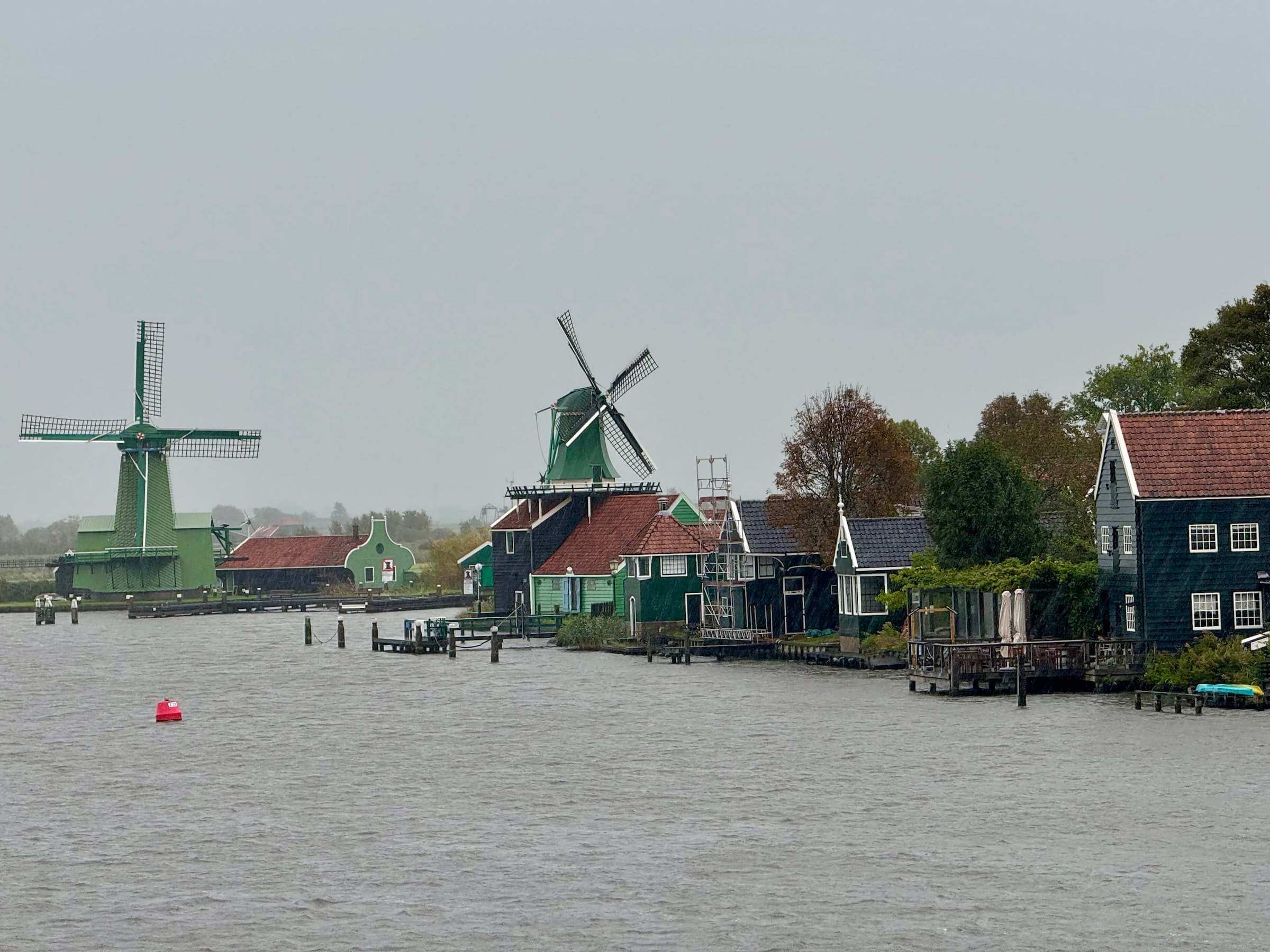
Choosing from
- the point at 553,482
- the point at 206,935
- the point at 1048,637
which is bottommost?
the point at 206,935

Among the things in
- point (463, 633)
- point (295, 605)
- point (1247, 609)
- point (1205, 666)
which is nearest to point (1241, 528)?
point (1247, 609)

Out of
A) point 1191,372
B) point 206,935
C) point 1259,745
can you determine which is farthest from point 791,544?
point 206,935

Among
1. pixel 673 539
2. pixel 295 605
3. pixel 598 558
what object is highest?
pixel 673 539

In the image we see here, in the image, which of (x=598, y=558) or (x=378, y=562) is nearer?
(x=598, y=558)

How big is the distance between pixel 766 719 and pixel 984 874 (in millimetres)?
26212

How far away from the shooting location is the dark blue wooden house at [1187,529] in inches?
2571

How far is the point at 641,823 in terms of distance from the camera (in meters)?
44.3

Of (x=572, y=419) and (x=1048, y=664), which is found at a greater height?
(x=572, y=419)

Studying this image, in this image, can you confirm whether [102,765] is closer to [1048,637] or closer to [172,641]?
[1048,637]

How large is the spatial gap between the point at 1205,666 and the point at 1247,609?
14.1ft

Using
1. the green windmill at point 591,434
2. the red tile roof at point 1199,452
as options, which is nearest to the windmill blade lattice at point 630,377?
the green windmill at point 591,434

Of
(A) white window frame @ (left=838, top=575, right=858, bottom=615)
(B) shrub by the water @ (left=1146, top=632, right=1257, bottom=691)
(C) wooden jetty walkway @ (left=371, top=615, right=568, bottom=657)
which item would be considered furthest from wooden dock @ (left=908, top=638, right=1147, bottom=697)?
(C) wooden jetty walkway @ (left=371, top=615, right=568, bottom=657)

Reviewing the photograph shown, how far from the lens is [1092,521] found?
89.2 m

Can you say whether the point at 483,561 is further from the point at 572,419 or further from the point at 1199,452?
the point at 1199,452
